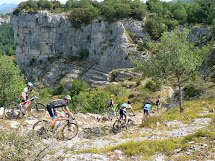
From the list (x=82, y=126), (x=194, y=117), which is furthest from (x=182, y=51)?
(x=82, y=126)

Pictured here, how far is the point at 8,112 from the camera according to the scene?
10.6 meters

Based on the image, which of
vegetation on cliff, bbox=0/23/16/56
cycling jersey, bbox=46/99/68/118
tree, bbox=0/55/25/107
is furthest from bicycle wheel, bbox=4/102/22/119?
vegetation on cliff, bbox=0/23/16/56

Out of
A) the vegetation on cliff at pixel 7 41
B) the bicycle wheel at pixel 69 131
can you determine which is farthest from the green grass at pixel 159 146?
the vegetation on cliff at pixel 7 41

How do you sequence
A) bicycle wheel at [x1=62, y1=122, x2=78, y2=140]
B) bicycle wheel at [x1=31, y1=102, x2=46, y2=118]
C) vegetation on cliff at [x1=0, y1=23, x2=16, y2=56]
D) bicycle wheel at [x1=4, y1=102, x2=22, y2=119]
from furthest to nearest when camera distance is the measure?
1. vegetation on cliff at [x1=0, y1=23, x2=16, y2=56]
2. bicycle wheel at [x1=31, y1=102, x2=46, y2=118]
3. bicycle wheel at [x1=4, y1=102, x2=22, y2=119]
4. bicycle wheel at [x1=62, y1=122, x2=78, y2=140]

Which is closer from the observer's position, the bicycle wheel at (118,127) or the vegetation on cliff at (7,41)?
the bicycle wheel at (118,127)

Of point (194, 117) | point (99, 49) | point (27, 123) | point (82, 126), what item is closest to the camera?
point (27, 123)

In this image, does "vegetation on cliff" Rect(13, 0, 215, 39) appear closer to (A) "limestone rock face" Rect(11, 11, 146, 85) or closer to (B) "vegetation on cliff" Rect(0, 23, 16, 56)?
(A) "limestone rock face" Rect(11, 11, 146, 85)

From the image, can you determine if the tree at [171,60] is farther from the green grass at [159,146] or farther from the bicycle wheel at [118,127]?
the green grass at [159,146]

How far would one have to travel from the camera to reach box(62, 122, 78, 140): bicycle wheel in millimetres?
9008

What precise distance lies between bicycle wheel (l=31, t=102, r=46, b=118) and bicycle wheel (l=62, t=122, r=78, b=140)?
258cm

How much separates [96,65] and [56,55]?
19.3 m

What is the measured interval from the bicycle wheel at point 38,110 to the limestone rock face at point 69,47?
37194 millimetres

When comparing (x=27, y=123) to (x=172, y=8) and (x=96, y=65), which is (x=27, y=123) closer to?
(x=96, y=65)

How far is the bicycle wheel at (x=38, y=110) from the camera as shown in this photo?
1088 centimetres
